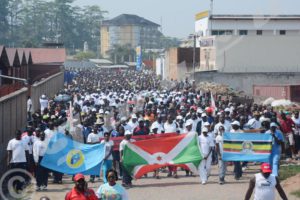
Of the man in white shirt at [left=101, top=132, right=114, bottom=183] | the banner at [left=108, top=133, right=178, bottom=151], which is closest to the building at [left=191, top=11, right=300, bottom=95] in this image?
the banner at [left=108, top=133, right=178, bottom=151]

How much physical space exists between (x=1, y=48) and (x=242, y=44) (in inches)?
1078

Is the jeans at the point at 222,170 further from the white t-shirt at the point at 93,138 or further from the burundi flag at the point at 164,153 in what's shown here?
the white t-shirt at the point at 93,138

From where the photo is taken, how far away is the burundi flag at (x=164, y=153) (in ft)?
53.2

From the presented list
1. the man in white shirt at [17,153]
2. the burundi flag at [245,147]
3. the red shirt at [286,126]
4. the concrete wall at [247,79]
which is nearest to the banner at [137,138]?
the burundi flag at [245,147]

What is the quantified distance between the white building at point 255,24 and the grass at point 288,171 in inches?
2321

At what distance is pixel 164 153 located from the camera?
16.4 meters

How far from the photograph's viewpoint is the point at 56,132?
16281 mm

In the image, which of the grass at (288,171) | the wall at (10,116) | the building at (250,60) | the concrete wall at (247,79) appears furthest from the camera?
the building at (250,60)

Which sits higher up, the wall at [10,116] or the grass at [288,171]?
the wall at [10,116]

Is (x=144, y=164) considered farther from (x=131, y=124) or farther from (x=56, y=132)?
(x=131, y=124)

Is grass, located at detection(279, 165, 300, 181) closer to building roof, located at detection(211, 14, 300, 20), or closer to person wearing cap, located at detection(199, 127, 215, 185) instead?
person wearing cap, located at detection(199, 127, 215, 185)

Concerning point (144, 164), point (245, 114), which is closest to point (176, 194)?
point (144, 164)

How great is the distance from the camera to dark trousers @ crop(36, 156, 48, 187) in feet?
51.1

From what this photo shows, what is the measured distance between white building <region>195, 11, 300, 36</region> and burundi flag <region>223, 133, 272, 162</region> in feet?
197
